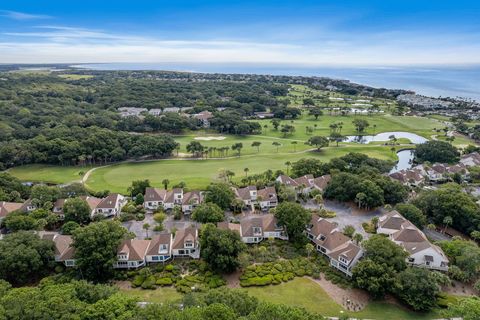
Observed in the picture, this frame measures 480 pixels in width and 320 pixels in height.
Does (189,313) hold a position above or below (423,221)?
above

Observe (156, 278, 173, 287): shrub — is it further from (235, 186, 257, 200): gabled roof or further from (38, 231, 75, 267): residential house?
(235, 186, 257, 200): gabled roof

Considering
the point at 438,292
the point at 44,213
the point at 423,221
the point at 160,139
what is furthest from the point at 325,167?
the point at 44,213

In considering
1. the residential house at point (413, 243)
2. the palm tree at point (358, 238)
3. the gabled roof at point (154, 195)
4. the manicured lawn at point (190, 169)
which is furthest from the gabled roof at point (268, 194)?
the residential house at point (413, 243)

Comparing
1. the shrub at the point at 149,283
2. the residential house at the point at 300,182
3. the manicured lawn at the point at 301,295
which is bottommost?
the shrub at the point at 149,283

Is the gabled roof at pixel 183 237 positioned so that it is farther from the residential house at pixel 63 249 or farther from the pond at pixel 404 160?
the pond at pixel 404 160

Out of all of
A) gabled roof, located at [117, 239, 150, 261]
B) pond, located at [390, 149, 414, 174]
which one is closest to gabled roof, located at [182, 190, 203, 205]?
gabled roof, located at [117, 239, 150, 261]

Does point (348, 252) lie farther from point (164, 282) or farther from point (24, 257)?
point (24, 257)

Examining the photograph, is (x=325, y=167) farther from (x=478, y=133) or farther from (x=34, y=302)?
(x=478, y=133)
